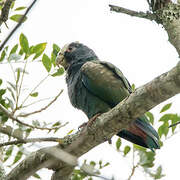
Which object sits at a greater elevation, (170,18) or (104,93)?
(170,18)

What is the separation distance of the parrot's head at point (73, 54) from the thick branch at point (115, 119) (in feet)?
5.93

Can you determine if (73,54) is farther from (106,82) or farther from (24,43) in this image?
(24,43)

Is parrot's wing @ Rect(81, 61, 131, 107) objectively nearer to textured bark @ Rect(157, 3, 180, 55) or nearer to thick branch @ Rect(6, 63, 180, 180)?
thick branch @ Rect(6, 63, 180, 180)

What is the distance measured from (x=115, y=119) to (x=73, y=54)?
2.43m

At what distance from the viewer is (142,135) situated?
3.57 meters

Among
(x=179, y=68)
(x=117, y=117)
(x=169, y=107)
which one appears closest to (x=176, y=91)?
(x=179, y=68)

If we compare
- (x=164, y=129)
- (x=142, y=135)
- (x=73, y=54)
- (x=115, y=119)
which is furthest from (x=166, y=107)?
(x=73, y=54)

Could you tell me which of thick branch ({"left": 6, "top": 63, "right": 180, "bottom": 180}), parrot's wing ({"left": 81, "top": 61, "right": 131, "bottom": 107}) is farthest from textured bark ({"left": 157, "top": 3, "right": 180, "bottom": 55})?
parrot's wing ({"left": 81, "top": 61, "right": 131, "bottom": 107})

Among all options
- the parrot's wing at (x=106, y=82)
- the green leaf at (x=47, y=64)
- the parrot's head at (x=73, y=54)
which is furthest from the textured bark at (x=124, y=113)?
the parrot's head at (x=73, y=54)

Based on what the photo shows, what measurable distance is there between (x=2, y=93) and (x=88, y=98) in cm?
126

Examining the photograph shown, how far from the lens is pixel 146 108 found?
229cm

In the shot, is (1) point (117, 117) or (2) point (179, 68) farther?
(1) point (117, 117)

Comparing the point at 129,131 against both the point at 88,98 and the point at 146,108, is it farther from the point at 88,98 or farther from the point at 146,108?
the point at 146,108

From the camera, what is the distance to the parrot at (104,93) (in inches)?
136
